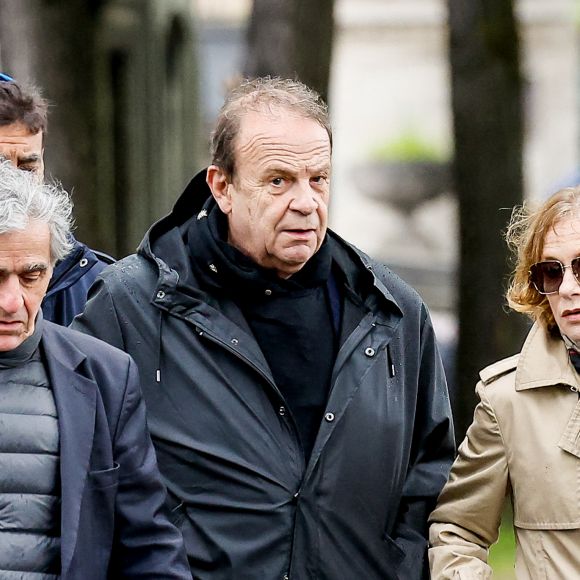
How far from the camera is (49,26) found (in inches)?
385

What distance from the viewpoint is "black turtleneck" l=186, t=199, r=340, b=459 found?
439cm

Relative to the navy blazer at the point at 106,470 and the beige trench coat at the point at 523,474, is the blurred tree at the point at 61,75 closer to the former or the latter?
the beige trench coat at the point at 523,474

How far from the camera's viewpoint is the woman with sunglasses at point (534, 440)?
4.16 m

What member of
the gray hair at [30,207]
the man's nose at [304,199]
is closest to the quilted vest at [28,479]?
the gray hair at [30,207]

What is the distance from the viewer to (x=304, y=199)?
4.34 metres

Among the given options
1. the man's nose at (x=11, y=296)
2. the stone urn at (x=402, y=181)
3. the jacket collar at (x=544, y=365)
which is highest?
the man's nose at (x=11, y=296)

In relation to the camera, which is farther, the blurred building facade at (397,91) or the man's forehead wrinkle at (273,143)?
the blurred building facade at (397,91)

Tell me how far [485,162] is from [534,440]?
6.94m

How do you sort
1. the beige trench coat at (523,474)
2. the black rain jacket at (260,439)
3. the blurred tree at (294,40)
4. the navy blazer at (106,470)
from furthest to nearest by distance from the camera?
the blurred tree at (294,40) → the black rain jacket at (260,439) → the beige trench coat at (523,474) → the navy blazer at (106,470)

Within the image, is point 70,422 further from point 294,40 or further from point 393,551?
point 294,40

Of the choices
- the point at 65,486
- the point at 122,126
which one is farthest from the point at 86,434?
the point at 122,126

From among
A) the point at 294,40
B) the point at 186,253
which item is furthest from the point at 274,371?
the point at 294,40

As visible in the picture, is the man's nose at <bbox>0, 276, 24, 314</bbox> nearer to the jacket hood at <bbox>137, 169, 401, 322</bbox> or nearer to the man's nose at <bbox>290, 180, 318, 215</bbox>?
the jacket hood at <bbox>137, 169, 401, 322</bbox>

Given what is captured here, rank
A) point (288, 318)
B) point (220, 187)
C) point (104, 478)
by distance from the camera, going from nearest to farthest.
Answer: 1. point (104, 478)
2. point (288, 318)
3. point (220, 187)
